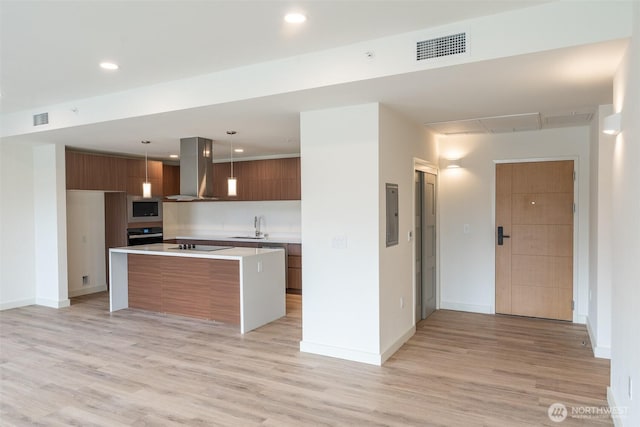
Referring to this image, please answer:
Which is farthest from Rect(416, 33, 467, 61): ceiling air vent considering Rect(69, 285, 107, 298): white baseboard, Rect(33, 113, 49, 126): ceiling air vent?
Rect(69, 285, 107, 298): white baseboard

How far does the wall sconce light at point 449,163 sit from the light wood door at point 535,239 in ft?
1.67

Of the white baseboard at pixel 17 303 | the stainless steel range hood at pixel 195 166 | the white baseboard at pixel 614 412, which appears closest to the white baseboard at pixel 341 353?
the white baseboard at pixel 614 412

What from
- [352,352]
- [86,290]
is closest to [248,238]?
[86,290]

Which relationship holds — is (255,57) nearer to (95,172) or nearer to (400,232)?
(400,232)

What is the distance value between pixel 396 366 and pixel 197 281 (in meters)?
2.86

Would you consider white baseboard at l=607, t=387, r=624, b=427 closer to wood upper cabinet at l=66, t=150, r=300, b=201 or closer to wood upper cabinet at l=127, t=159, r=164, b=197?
wood upper cabinet at l=66, t=150, r=300, b=201

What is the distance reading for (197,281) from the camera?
18.0ft

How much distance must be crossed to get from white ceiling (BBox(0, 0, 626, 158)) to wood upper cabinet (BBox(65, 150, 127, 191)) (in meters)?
1.87

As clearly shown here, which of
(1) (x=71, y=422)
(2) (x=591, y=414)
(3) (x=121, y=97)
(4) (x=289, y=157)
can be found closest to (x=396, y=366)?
(2) (x=591, y=414)

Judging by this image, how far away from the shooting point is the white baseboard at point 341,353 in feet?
12.8

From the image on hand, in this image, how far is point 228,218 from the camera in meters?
8.66

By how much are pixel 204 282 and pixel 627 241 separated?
4480 millimetres

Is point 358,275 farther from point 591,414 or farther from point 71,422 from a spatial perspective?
point 71,422

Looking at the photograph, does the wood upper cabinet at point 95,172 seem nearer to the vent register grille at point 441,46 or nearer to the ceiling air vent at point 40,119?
the ceiling air vent at point 40,119
